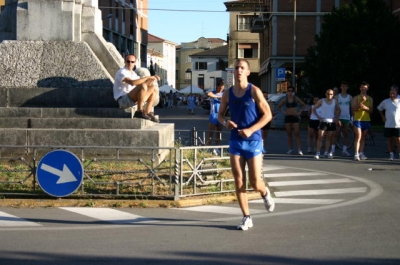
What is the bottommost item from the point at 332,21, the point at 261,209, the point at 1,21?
the point at 261,209

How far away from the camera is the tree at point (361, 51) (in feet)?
120

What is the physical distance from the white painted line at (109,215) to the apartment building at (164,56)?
12152cm

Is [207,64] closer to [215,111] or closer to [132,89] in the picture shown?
[215,111]

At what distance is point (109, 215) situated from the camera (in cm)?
986

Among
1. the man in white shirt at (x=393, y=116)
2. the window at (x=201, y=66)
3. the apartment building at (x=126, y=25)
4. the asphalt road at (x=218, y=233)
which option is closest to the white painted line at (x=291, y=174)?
the asphalt road at (x=218, y=233)

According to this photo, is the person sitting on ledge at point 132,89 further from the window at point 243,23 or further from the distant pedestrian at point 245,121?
the window at point 243,23

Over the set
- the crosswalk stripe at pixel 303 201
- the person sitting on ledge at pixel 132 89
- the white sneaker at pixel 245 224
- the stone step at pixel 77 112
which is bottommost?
the crosswalk stripe at pixel 303 201

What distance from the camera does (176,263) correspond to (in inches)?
273

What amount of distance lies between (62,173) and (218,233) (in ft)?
10.2

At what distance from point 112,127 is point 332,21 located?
27342 millimetres

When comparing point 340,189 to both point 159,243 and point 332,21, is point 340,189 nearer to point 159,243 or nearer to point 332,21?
point 159,243

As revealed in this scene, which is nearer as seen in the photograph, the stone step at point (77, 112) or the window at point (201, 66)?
the stone step at point (77, 112)

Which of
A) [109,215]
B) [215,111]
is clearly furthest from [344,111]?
[109,215]

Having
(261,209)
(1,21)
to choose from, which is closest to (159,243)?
(261,209)
